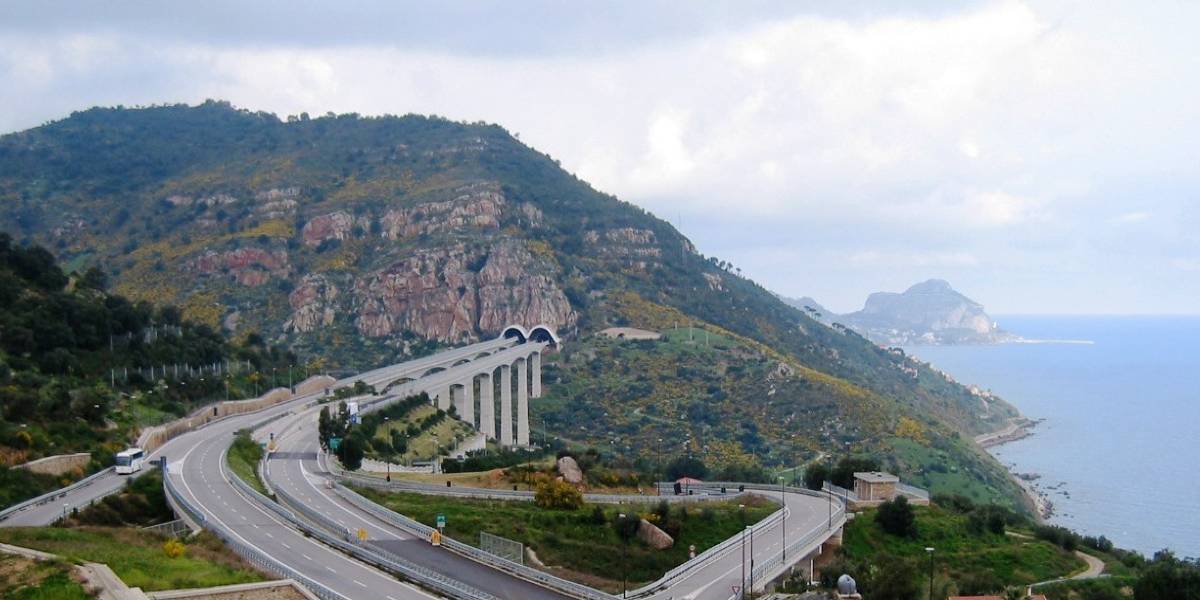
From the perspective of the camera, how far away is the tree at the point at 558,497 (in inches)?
1661

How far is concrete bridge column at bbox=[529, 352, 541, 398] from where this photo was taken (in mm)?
100750

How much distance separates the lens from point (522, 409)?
91500 millimetres

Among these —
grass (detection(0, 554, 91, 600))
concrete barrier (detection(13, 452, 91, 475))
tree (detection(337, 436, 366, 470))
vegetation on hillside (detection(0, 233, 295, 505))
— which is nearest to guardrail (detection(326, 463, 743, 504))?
tree (detection(337, 436, 366, 470))

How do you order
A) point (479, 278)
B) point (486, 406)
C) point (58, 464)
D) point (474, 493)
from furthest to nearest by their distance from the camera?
point (479, 278) → point (486, 406) → point (474, 493) → point (58, 464)

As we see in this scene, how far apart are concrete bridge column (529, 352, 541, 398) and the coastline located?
45.2 m

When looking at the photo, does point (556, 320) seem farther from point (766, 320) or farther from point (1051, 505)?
point (1051, 505)

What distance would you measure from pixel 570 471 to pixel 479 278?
69.7 m

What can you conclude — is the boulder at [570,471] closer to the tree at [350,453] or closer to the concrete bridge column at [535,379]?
the tree at [350,453]

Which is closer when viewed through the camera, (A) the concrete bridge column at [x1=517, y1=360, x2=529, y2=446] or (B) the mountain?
(A) the concrete bridge column at [x1=517, y1=360, x2=529, y2=446]

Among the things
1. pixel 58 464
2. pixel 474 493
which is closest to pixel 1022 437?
pixel 474 493

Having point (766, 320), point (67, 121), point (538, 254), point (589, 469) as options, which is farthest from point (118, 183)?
point (589, 469)

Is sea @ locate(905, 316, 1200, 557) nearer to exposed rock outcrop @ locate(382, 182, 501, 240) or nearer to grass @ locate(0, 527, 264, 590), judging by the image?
exposed rock outcrop @ locate(382, 182, 501, 240)

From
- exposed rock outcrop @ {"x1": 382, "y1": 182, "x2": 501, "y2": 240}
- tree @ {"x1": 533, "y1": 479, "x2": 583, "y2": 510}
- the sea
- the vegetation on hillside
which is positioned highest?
exposed rock outcrop @ {"x1": 382, "y1": 182, "x2": 501, "y2": 240}

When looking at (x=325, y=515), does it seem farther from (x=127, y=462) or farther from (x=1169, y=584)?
(x=1169, y=584)
